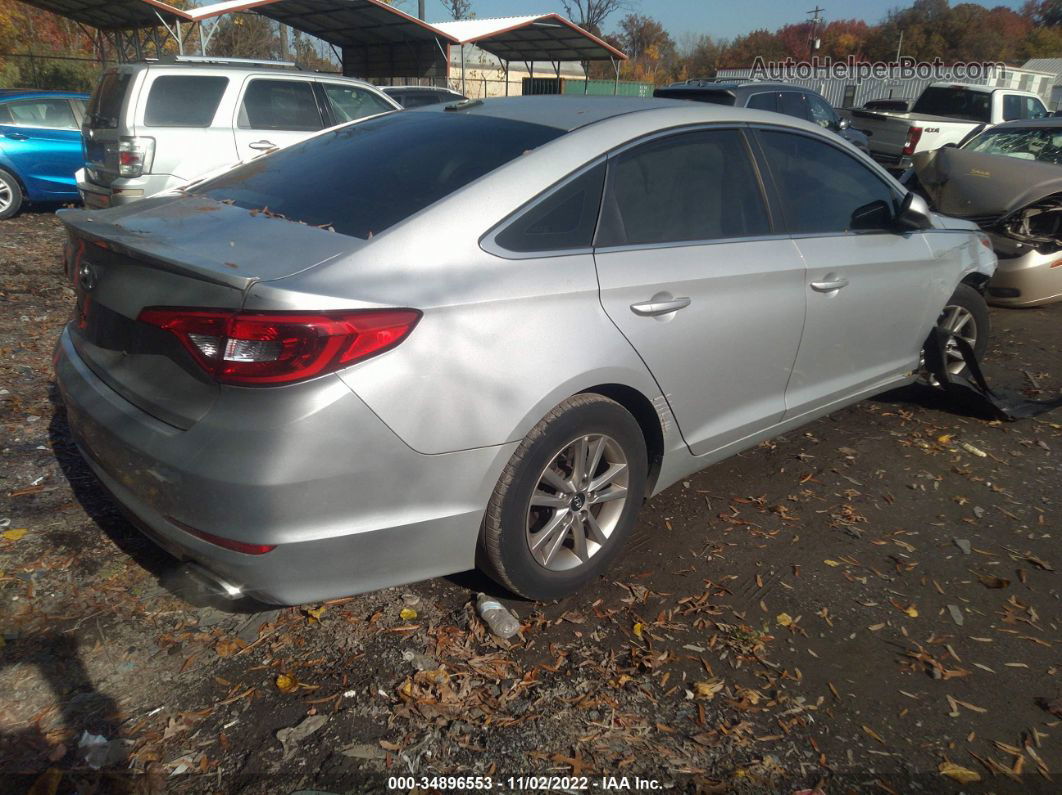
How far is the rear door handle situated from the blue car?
9.70 metres

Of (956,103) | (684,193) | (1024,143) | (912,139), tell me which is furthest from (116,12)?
(684,193)

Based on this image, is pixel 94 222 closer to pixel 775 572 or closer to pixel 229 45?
pixel 775 572

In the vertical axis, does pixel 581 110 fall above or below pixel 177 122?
below

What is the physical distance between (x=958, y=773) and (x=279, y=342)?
2.23 metres

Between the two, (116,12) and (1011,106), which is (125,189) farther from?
(1011,106)

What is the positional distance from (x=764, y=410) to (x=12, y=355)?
465cm

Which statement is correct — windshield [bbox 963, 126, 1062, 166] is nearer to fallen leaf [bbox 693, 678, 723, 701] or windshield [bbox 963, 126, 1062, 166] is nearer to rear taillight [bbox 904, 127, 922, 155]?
rear taillight [bbox 904, 127, 922, 155]

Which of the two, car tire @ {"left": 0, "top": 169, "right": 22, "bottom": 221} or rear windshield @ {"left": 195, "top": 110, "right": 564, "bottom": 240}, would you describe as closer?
rear windshield @ {"left": 195, "top": 110, "right": 564, "bottom": 240}

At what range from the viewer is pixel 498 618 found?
2.77m

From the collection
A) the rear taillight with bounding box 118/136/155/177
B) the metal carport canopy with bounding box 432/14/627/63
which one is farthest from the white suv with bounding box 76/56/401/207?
the metal carport canopy with bounding box 432/14/627/63

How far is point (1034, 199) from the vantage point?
21.1 ft

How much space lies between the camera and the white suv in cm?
752

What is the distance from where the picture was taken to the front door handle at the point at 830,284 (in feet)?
11.6

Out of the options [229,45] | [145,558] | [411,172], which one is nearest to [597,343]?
[411,172]
